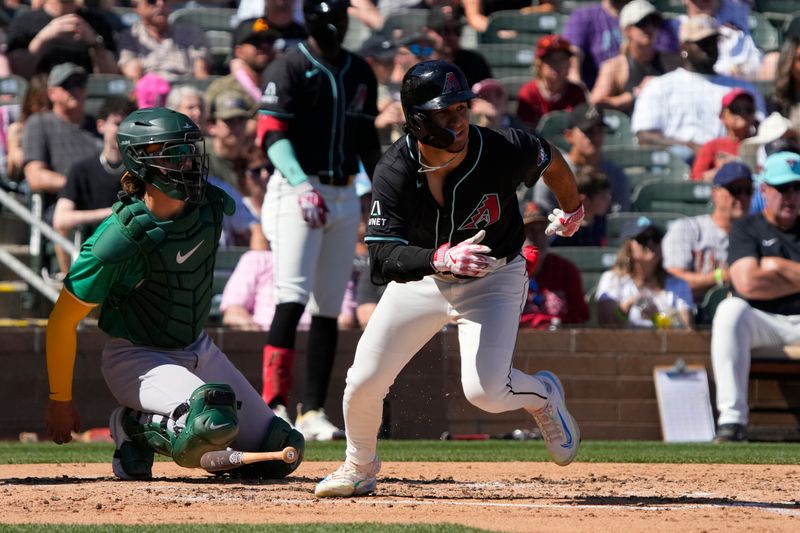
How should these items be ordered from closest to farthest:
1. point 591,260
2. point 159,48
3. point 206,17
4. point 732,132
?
point 591,260 < point 732,132 < point 159,48 < point 206,17

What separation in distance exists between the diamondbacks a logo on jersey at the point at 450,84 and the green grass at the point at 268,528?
1632 millimetres

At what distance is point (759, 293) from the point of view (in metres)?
8.87

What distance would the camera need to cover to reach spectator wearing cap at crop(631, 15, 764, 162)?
1146 cm

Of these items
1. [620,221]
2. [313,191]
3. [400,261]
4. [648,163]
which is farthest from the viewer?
[648,163]

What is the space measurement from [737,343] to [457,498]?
3.92 m

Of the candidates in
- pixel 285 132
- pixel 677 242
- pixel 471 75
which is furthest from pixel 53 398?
pixel 471 75

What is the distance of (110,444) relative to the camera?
8219 mm

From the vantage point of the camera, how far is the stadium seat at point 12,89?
11234 mm

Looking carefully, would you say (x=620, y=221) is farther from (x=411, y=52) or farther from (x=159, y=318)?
(x=159, y=318)

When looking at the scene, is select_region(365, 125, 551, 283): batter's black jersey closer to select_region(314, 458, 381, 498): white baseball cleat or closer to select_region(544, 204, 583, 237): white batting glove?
select_region(544, 204, 583, 237): white batting glove

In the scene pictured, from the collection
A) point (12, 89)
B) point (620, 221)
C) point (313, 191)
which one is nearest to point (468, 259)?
point (313, 191)

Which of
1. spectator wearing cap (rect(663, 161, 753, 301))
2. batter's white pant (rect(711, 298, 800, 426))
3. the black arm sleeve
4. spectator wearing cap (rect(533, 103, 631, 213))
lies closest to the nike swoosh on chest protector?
the black arm sleeve

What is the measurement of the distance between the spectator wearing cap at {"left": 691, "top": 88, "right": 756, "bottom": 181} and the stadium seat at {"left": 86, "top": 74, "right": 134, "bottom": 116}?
4.90 metres

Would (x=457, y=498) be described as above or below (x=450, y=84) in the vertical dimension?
below
